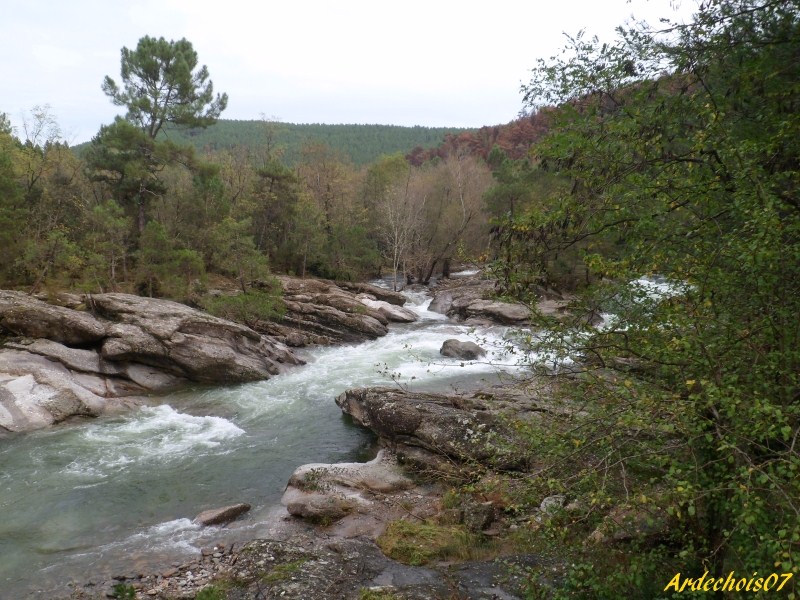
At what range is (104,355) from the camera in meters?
19.1

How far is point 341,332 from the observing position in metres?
28.5

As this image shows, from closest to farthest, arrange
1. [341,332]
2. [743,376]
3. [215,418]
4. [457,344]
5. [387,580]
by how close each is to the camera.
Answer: [743,376], [387,580], [215,418], [457,344], [341,332]

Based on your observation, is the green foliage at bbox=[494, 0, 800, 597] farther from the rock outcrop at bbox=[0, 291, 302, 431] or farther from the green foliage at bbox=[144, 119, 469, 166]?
the green foliage at bbox=[144, 119, 469, 166]

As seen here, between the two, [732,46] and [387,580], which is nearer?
[732,46]

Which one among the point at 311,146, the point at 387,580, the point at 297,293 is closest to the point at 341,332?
the point at 297,293

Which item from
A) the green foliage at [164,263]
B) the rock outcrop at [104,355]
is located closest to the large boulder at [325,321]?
the green foliage at [164,263]

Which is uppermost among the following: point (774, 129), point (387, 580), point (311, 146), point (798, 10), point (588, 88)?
point (311, 146)

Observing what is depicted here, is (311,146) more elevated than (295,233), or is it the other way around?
(311,146)

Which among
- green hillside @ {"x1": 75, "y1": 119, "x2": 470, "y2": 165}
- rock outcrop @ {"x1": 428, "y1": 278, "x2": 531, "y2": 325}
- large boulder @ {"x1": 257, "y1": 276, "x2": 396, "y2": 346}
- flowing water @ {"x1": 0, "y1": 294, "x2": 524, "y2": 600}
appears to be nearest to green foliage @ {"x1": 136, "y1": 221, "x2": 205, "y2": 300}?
large boulder @ {"x1": 257, "y1": 276, "x2": 396, "y2": 346}

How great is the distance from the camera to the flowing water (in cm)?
994

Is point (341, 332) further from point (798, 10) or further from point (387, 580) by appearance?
point (798, 10)

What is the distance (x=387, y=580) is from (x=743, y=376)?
634 centimetres

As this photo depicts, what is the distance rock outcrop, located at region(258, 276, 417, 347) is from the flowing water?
18.7 ft

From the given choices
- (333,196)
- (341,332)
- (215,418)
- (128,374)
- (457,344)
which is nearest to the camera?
(215,418)
